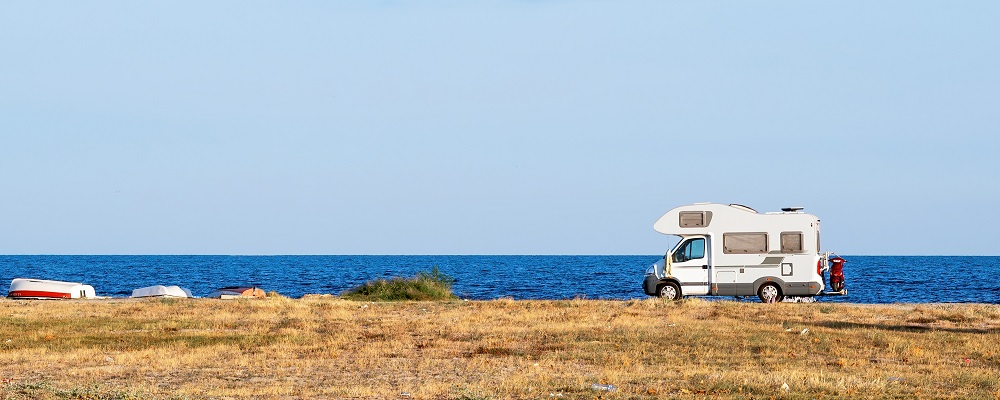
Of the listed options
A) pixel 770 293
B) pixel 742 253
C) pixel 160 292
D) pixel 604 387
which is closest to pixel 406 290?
pixel 160 292

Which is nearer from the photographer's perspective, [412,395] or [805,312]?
[412,395]

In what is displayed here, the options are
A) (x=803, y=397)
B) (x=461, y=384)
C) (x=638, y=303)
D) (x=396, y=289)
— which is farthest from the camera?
(x=396, y=289)

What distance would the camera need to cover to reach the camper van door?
3494 cm

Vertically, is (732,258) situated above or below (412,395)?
above

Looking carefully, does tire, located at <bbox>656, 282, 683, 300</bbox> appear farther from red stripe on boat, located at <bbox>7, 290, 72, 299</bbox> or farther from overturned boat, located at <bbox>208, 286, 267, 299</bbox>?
red stripe on boat, located at <bbox>7, 290, 72, 299</bbox>

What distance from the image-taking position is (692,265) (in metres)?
35.0

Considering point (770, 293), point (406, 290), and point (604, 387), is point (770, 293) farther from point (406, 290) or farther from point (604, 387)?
point (604, 387)

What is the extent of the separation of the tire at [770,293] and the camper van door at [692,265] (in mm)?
1660

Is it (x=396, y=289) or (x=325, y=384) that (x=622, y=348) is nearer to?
(x=325, y=384)

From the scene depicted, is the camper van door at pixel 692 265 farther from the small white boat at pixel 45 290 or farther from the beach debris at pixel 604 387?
the small white boat at pixel 45 290

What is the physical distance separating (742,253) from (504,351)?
1548cm

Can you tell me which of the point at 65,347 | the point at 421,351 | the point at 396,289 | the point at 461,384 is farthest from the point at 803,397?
the point at 396,289

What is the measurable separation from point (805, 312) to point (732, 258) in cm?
507

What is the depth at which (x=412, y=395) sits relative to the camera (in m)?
15.2
